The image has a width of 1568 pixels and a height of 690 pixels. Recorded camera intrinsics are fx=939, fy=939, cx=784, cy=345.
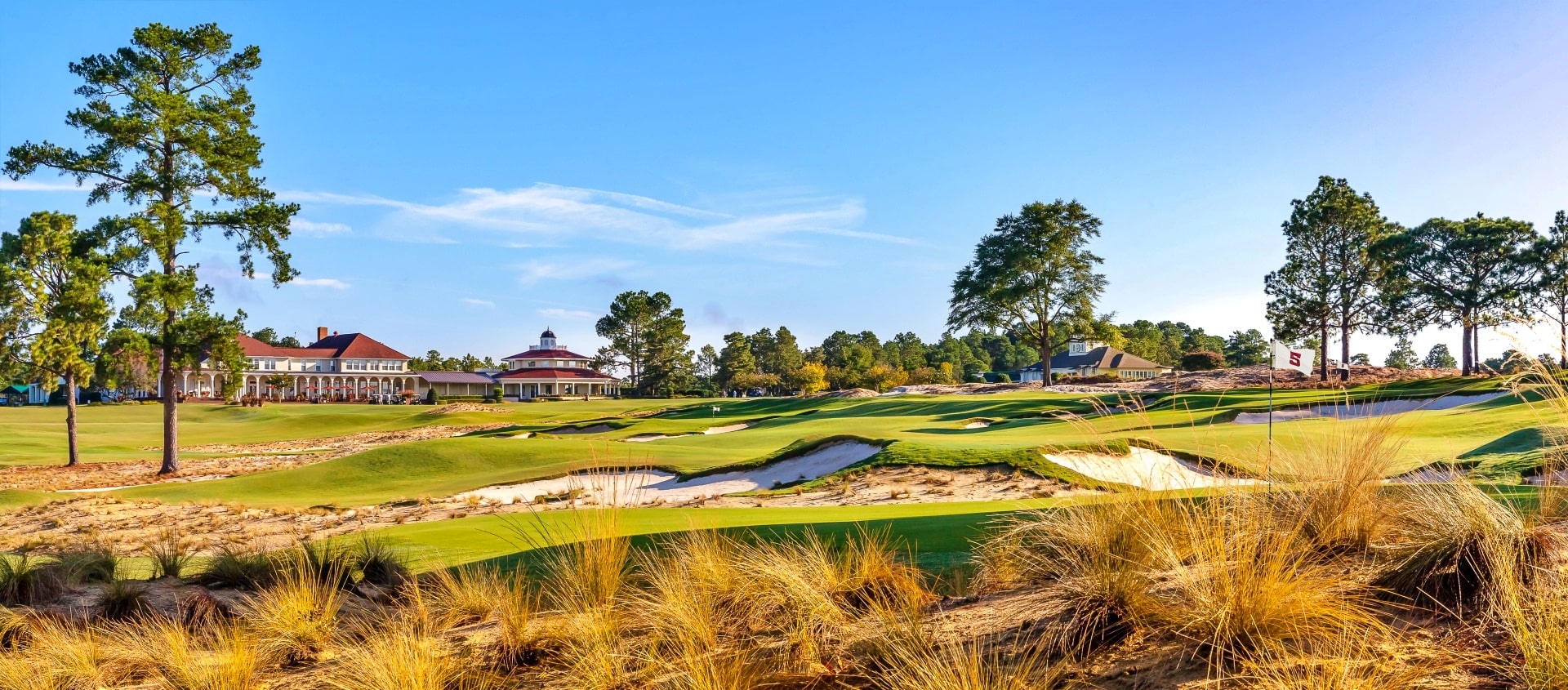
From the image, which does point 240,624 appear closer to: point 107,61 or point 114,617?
point 114,617

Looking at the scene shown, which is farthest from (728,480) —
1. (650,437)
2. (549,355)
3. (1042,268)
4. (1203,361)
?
(549,355)

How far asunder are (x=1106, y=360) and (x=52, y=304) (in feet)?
318

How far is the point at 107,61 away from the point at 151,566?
2016 cm

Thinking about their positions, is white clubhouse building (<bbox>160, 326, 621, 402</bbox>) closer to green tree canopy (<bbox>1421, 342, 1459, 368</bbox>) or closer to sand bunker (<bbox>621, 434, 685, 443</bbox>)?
sand bunker (<bbox>621, 434, 685, 443</bbox>)

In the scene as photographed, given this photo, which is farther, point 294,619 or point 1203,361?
point 1203,361

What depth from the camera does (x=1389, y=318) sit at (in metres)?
51.1

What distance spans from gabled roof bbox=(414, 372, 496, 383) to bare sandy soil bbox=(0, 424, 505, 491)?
190 feet

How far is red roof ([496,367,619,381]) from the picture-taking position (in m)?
102

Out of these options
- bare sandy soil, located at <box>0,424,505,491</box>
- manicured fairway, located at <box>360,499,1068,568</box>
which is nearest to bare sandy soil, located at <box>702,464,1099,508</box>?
manicured fairway, located at <box>360,499,1068,568</box>

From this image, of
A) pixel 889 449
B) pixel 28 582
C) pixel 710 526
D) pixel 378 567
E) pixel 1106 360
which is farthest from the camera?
pixel 1106 360

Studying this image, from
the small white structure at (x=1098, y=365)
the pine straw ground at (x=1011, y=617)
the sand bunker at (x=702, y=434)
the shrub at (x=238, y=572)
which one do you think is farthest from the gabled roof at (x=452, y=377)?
the pine straw ground at (x=1011, y=617)

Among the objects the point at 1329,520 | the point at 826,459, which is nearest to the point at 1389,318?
the point at 826,459

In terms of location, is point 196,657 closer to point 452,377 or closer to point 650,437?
point 650,437

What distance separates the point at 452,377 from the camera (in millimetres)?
100375
